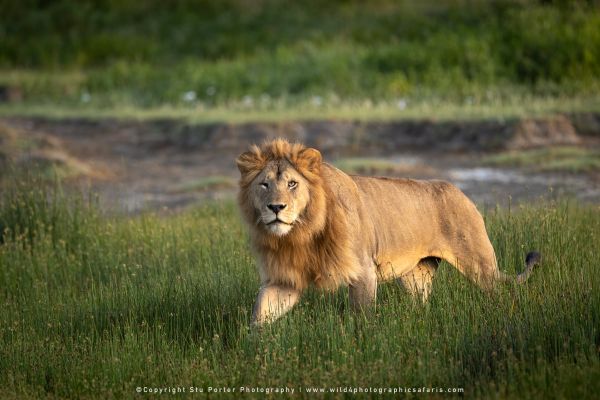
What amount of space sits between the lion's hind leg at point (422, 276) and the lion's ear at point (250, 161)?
1.63m

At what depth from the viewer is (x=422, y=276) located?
24.9 feet

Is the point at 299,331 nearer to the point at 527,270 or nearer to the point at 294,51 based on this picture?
the point at 527,270

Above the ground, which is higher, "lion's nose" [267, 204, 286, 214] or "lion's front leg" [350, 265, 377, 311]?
"lion's nose" [267, 204, 286, 214]

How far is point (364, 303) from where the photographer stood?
21.8 ft

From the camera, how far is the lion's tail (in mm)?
7191

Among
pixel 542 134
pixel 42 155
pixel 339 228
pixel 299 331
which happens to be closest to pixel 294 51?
pixel 542 134

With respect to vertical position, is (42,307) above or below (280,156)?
below

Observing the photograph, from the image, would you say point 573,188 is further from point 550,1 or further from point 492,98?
point 550,1

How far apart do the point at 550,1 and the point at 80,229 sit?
46.6 feet

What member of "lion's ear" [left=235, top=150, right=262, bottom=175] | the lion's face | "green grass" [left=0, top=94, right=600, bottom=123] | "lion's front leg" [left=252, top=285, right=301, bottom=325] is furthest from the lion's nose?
"green grass" [left=0, top=94, right=600, bottom=123]

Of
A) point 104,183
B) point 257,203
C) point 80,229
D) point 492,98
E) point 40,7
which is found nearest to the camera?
point 257,203

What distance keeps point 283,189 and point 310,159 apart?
1.02ft

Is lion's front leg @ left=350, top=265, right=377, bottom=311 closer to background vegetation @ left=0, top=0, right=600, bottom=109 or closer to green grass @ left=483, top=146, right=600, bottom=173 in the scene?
green grass @ left=483, top=146, right=600, bottom=173

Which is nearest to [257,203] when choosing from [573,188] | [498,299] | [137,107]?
[498,299]
